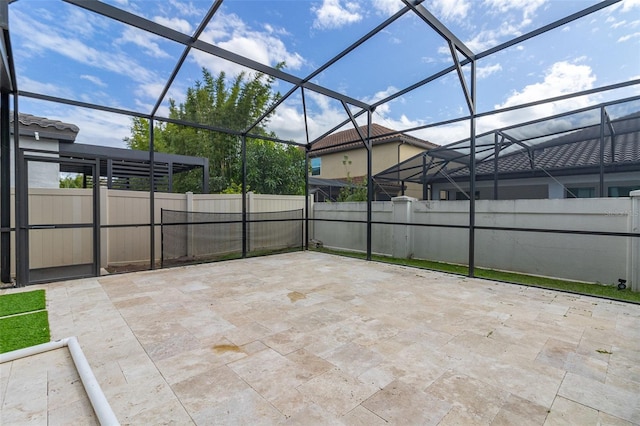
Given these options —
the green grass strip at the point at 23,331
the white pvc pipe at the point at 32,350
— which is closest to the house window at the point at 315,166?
the green grass strip at the point at 23,331

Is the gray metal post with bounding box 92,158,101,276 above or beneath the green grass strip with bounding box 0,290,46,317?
above

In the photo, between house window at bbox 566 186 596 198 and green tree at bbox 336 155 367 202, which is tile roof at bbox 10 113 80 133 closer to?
green tree at bbox 336 155 367 202

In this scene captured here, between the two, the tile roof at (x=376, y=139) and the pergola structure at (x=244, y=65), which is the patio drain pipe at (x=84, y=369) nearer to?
the pergola structure at (x=244, y=65)

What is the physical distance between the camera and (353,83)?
5.79 meters

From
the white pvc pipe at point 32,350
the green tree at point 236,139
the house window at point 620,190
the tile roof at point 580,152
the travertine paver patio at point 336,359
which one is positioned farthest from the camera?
the green tree at point 236,139

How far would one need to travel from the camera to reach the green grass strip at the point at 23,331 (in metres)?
2.43

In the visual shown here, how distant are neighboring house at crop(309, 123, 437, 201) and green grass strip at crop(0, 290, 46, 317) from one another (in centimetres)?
805

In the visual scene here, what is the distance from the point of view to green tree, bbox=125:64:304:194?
354 inches

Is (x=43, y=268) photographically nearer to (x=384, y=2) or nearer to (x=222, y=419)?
(x=222, y=419)

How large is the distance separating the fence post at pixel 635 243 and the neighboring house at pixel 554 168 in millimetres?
875

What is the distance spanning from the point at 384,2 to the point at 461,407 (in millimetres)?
4436

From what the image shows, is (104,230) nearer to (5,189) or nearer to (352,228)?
(5,189)

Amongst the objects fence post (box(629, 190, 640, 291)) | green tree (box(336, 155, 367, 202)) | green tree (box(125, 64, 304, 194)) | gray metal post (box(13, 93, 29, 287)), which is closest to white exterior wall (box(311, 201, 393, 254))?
green tree (box(336, 155, 367, 202))

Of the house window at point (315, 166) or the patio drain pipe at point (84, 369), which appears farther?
the house window at point (315, 166)
